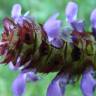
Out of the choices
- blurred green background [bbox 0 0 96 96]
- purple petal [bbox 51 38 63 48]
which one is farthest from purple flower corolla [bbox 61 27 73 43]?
blurred green background [bbox 0 0 96 96]

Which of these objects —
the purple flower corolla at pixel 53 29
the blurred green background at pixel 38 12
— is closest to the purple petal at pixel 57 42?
the purple flower corolla at pixel 53 29

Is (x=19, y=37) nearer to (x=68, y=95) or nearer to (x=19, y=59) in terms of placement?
(x=19, y=59)

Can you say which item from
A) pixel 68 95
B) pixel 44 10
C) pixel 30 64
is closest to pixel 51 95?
pixel 30 64

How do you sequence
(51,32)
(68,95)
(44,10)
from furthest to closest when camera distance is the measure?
(44,10)
(68,95)
(51,32)

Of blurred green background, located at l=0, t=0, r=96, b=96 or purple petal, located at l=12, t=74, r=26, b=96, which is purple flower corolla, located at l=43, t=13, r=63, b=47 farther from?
blurred green background, located at l=0, t=0, r=96, b=96

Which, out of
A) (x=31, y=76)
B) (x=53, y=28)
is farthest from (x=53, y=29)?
(x=31, y=76)

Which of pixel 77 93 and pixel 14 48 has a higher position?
pixel 14 48
